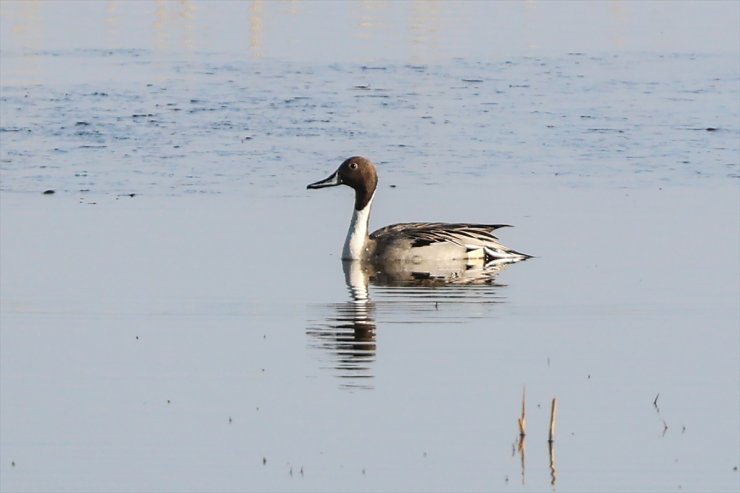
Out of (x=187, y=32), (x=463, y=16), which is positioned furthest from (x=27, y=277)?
(x=463, y=16)

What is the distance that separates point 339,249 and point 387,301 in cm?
252

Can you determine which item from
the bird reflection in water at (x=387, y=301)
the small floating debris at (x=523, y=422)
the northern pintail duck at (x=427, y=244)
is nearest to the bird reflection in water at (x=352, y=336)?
the bird reflection in water at (x=387, y=301)

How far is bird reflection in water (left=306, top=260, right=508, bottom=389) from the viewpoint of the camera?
10.4 meters

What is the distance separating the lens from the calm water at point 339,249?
28.0ft

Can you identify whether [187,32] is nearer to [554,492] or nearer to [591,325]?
[591,325]

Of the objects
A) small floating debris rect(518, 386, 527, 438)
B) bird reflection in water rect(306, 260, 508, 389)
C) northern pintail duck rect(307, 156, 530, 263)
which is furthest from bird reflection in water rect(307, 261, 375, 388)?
northern pintail duck rect(307, 156, 530, 263)

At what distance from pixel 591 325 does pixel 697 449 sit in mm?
2940

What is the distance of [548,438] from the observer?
853 centimetres

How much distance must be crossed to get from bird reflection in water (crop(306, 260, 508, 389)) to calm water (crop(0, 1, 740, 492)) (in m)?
0.05

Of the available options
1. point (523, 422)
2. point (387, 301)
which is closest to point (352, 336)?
point (387, 301)

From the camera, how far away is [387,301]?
1260cm

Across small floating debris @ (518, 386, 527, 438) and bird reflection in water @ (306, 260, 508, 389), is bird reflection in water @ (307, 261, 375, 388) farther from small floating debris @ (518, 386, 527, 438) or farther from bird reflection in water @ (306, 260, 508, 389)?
small floating debris @ (518, 386, 527, 438)

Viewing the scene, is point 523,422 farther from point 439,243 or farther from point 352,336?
point 439,243

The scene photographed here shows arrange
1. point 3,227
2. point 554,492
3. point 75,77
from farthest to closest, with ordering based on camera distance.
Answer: point 75,77, point 3,227, point 554,492
